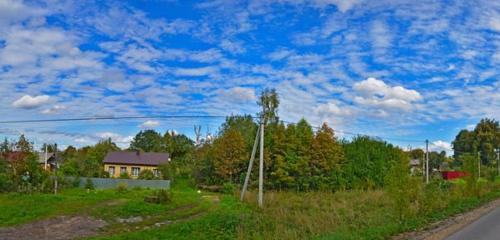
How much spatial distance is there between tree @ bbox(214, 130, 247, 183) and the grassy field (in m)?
12.0

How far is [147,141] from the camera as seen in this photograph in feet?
334

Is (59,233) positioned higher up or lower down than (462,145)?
lower down

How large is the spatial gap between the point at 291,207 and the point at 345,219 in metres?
7.64

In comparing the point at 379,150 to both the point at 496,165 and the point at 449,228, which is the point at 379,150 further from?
the point at 496,165

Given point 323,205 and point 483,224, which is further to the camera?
point 323,205

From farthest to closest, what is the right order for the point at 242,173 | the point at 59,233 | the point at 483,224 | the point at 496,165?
the point at 496,165 < the point at 242,173 < the point at 59,233 < the point at 483,224

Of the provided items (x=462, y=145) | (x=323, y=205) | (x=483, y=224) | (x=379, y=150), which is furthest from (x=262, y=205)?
(x=462, y=145)

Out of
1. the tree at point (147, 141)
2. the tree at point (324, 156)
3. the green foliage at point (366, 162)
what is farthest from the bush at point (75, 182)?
the tree at point (147, 141)

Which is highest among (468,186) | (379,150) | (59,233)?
(379,150)

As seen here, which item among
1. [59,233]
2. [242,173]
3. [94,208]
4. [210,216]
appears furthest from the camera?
[242,173]

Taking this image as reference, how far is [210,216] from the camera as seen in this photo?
25.0m

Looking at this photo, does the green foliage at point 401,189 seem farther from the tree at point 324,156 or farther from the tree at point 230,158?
the tree at point 230,158

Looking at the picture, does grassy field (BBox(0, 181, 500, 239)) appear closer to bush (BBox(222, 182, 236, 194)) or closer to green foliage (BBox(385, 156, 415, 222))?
green foliage (BBox(385, 156, 415, 222))

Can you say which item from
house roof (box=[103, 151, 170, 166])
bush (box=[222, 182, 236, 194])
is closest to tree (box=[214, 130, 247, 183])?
bush (box=[222, 182, 236, 194])
